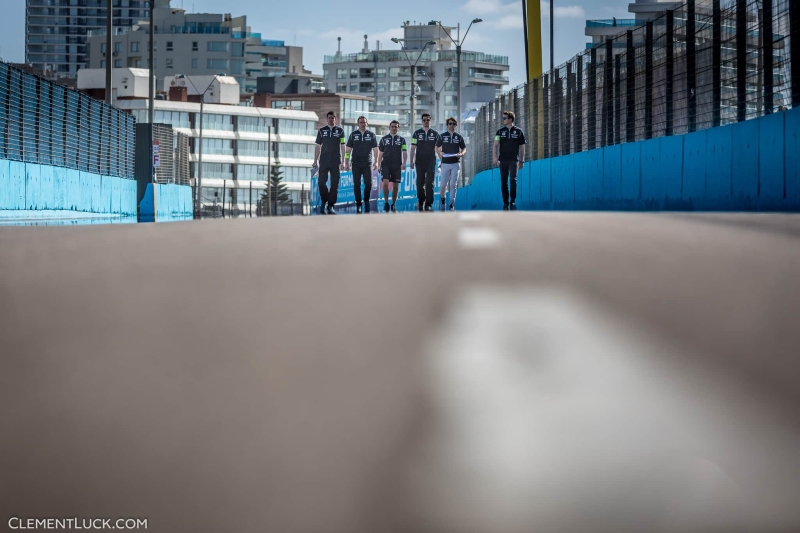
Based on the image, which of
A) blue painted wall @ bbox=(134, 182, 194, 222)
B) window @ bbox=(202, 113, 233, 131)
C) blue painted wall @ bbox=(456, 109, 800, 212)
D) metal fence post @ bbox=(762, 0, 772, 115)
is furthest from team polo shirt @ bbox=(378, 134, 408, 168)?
window @ bbox=(202, 113, 233, 131)

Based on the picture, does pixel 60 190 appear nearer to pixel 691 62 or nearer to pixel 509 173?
pixel 509 173

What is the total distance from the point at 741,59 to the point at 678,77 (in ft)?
10.1

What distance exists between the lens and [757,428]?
111 inches

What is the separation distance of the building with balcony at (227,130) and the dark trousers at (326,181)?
108013 millimetres

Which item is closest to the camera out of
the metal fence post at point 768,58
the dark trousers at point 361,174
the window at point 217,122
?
the metal fence post at point 768,58

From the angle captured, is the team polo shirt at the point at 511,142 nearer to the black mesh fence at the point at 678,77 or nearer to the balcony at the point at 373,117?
the black mesh fence at the point at 678,77

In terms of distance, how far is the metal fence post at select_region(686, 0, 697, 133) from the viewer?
60.2 ft

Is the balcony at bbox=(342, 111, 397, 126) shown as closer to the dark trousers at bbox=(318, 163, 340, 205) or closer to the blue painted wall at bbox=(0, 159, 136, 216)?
the blue painted wall at bbox=(0, 159, 136, 216)

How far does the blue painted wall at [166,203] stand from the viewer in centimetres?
3900

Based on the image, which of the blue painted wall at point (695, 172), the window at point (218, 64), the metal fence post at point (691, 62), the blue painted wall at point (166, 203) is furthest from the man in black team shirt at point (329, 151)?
the window at point (218, 64)

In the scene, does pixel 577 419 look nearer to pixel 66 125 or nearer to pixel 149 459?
pixel 149 459

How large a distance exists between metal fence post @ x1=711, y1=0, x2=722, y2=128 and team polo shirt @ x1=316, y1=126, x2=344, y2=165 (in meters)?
7.67

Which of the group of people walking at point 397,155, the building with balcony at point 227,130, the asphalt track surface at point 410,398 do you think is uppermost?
the building with balcony at point 227,130

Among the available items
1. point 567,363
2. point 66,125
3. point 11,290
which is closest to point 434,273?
point 11,290
